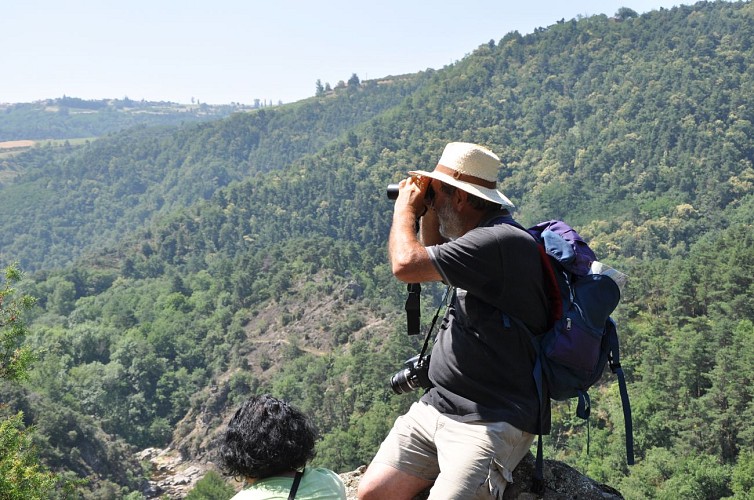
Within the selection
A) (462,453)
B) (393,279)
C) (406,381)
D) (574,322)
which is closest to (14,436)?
(406,381)

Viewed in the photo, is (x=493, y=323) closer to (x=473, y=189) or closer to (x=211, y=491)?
(x=473, y=189)

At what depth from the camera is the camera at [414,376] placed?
398 centimetres

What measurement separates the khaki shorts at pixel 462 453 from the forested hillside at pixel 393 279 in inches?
989

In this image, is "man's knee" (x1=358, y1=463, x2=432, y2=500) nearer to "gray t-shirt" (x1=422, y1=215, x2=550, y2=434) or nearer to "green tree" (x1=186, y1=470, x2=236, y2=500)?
"gray t-shirt" (x1=422, y1=215, x2=550, y2=434)

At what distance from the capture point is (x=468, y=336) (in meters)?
3.49

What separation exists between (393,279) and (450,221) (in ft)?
250

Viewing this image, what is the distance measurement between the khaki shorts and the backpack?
241 mm

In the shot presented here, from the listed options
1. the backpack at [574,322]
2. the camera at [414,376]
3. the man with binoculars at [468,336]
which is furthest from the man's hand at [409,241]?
the camera at [414,376]

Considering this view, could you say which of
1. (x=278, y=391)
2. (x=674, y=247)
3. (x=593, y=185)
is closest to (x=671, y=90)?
(x=593, y=185)

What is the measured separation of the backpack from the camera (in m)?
3.35

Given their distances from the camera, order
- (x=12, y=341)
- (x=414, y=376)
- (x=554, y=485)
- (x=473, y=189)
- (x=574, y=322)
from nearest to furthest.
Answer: (x=574, y=322) → (x=473, y=189) → (x=414, y=376) → (x=554, y=485) → (x=12, y=341)

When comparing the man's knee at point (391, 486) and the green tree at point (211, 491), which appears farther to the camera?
the green tree at point (211, 491)

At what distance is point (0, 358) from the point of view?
Answer: 12.5 meters

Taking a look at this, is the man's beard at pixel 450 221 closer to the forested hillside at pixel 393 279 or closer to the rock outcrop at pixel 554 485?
the rock outcrop at pixel 554 485
